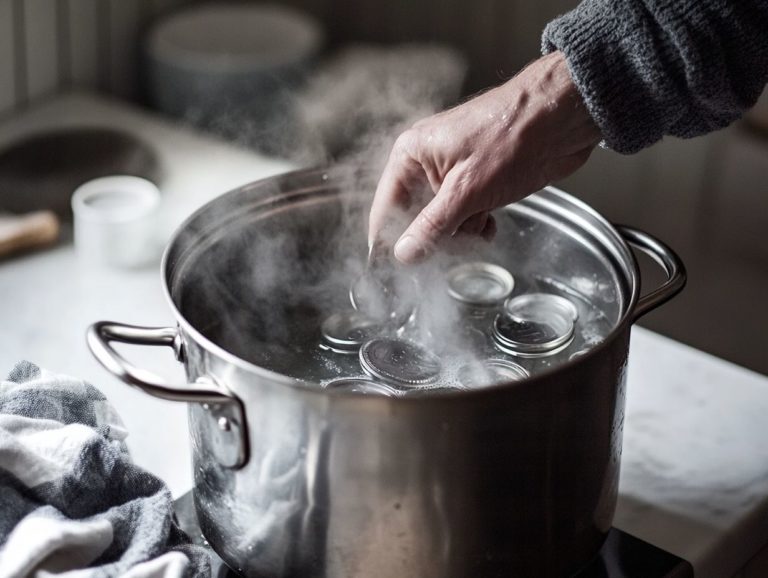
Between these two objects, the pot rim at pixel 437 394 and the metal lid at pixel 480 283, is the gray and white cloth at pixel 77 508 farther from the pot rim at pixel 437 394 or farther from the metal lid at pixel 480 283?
the metal lid at pixel 480 283

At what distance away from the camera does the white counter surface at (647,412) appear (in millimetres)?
873

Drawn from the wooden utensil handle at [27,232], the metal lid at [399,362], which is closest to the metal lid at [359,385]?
the metal lid at [399,362]

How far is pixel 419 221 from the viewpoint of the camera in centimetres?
82

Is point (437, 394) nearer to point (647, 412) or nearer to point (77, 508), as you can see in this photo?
point (77, 508)

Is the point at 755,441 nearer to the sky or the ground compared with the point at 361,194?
nearer to the ground

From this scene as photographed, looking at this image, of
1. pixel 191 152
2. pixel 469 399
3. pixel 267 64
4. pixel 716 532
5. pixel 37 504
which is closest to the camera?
pixel 469 399

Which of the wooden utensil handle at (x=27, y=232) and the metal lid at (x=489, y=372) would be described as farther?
the wooden utensil handle at (x=27, y=232)

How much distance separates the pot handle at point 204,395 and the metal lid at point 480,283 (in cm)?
28

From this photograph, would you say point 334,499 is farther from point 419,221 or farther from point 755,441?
point 755,441

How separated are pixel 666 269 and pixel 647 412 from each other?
0.67 ft

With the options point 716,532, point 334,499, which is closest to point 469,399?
point 334,499

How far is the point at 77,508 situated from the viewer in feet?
2.45

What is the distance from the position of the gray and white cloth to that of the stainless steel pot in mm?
38

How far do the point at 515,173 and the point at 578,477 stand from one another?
0.22m
